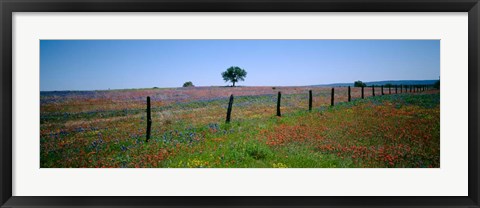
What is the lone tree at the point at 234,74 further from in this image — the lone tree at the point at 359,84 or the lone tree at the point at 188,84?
the lone tree at the point at 359,84

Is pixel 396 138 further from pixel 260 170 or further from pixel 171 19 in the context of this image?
pixel 171 19

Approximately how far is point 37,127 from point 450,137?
343 inches

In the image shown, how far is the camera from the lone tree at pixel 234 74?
6032 mm

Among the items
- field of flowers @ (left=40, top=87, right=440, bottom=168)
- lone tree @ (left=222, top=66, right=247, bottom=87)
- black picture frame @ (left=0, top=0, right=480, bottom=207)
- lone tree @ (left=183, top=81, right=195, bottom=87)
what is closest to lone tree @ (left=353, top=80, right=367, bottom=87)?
field of flowers @ (left=40, top=87, right=440, bottom=168)

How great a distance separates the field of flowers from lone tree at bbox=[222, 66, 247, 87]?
38cm

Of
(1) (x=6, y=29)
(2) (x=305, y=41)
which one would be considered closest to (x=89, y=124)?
(1) (x=6, y=29)

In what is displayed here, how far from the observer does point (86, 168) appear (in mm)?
5723

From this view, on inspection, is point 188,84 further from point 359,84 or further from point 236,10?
point 359,84

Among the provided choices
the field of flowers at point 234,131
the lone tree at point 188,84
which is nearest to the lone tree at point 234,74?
the field of flowers at point 234,131

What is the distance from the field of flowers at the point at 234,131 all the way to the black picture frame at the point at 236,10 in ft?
2.03

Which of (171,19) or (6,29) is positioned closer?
(6,29)

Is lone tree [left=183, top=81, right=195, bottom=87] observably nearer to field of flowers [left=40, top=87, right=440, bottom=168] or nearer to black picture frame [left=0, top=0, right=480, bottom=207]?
field of flowers [left=40, top=87, right=440, bottom=168]

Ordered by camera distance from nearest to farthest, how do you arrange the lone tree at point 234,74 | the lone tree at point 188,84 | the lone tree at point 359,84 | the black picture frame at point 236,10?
the black picture frame at point 236,10 < the lone tree at point 234,74 < the lone tree at point 188,84 < the lone tree at point 359,84

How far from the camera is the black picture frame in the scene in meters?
5.32
